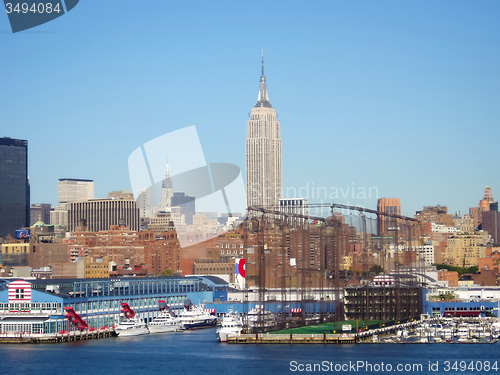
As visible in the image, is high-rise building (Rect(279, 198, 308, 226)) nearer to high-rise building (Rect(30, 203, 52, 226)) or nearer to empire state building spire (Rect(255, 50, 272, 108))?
empire state building spire (Rect(255, 50, 272, 108))

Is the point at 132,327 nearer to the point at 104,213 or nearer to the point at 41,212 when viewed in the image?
the point at 104,213

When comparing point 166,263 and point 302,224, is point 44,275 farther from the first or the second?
point 302,224

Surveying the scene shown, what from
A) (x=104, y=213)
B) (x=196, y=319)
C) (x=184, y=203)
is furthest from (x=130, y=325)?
(x=184, y=203)

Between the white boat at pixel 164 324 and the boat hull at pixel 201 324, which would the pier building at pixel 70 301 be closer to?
the white boat at pixel 164 324

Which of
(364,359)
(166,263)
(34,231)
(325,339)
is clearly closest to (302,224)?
(325,339)

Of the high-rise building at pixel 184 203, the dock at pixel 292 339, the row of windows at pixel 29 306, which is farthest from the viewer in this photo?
the high-rise building at pixel 184 203

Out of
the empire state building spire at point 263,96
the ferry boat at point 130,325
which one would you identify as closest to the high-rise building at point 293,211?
the ferry boat at point 130,325
